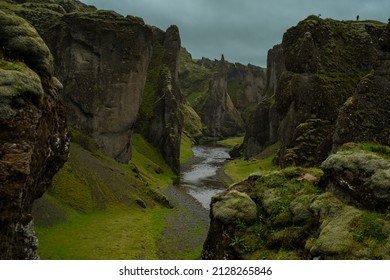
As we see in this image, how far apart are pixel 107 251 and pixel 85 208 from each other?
632 inches

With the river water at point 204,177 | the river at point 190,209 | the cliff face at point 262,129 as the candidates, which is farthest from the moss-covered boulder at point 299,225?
the cliff face at point 262,129

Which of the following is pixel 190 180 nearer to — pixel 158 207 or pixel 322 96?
pixel 158 207

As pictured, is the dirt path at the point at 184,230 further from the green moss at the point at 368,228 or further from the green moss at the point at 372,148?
the green moss at the point at 368,228

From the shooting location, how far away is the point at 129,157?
100750 millimetres

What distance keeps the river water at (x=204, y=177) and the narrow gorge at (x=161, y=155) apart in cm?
71

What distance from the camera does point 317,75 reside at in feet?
259

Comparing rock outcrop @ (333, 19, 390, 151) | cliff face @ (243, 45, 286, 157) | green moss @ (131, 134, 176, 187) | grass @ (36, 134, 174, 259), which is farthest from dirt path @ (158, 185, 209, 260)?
cliff face @ (243, 45, 286, 157)

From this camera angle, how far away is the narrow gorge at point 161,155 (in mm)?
26453

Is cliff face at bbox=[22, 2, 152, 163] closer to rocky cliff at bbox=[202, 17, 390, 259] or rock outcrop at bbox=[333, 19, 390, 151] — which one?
rocky cliff at bbox=[202, 17, 390, 259]

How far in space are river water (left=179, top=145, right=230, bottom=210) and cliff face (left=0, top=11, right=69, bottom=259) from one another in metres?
44.2

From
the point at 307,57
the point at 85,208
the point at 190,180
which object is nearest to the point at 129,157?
the point at 190,180

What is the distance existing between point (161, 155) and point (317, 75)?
188 feet

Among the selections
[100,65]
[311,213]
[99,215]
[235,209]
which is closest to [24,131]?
[235,209]

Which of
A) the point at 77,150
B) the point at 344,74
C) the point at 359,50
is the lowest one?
the point at 77,150
